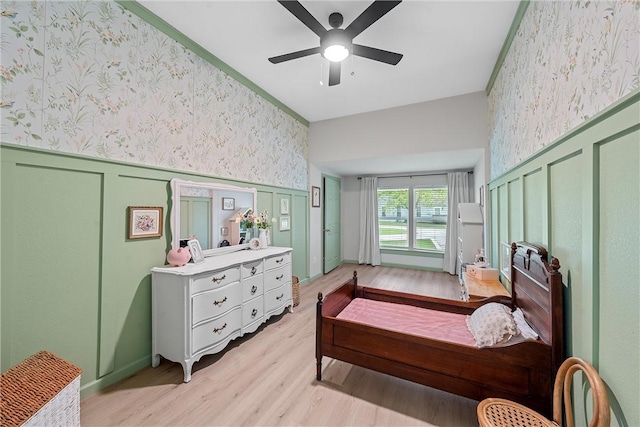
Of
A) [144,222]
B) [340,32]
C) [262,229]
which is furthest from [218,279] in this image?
[340,32]

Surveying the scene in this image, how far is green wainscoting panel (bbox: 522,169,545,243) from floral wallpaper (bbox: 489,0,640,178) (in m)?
0.20

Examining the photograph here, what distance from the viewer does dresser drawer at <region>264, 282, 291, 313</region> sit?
2.76 metres

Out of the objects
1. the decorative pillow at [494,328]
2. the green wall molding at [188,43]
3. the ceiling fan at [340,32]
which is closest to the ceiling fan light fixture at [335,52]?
the ceiling fan at [340,32]

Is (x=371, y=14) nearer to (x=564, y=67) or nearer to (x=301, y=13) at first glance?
(x=301, y=13)

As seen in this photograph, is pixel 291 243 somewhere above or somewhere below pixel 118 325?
above

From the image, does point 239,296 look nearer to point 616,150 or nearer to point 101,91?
point 101,91

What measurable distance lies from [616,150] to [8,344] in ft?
10.3

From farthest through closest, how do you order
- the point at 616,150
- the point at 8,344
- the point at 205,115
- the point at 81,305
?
the point at 205,115 < the point at 81,305 < the point at 8,344 < the point at 616,150

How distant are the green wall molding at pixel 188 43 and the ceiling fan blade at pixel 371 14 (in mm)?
1569

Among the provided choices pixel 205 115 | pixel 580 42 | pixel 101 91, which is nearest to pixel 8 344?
pixel 101 91

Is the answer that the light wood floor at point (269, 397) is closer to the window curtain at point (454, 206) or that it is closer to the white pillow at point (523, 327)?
the white pillow at point (523, 327)

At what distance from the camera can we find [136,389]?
5.97 feet

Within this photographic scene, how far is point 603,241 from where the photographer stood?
102 centimetres

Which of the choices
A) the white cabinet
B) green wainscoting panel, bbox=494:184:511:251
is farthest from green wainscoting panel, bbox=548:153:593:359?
the white cabinet
